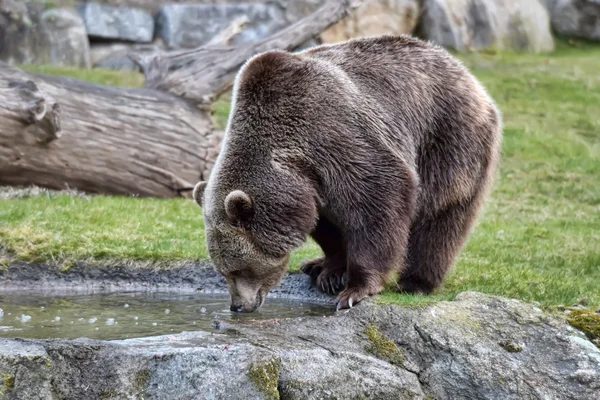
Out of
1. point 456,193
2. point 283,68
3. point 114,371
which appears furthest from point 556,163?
point 114,371

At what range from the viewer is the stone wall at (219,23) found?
16625 millimetres

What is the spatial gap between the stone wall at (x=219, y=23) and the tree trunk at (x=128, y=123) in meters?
5.44

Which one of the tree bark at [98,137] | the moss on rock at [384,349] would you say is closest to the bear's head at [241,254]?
the moss on rock at [384,349]

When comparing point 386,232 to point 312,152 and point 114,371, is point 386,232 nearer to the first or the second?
point 312,152

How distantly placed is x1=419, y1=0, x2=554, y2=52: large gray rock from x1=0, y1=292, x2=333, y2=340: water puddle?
13273mm

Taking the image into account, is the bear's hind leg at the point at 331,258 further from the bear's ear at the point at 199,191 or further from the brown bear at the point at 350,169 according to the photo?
the bear's ear at the point at 199,191

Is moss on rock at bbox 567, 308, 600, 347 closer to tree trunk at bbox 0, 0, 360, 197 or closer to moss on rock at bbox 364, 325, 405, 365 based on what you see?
moss on rock at bbox 364, 325, 405, 365

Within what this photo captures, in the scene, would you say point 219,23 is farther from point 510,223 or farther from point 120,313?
point 120,313

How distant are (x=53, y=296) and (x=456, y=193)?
319cm

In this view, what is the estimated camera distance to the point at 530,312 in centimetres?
540

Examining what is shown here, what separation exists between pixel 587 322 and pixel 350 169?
71.1 inches

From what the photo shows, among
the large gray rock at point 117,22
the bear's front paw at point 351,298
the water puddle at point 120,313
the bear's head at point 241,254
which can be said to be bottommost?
the large gray rock at point 117,22

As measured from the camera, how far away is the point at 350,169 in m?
6.03

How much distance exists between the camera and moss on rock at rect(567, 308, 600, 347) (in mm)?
5289
